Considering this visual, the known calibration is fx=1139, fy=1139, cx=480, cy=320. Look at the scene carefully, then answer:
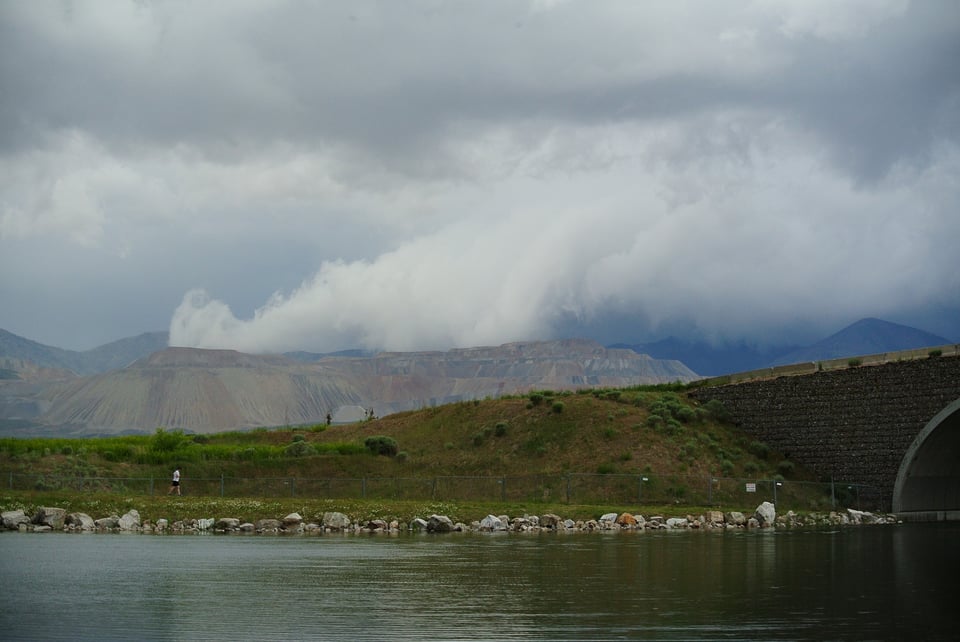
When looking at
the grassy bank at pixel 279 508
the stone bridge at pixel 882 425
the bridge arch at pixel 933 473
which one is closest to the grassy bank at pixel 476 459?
the grassy bank at pixel 279 508

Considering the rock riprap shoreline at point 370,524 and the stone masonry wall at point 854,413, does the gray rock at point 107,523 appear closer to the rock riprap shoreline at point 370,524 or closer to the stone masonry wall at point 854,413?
the rock riprap shoreline at point 370,524

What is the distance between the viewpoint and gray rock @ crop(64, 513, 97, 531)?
48.0 metres

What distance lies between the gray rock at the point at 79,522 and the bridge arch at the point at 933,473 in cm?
4061

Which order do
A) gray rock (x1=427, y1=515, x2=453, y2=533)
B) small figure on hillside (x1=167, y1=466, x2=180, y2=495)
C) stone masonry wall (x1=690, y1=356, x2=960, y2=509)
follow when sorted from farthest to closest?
stone masonry wall (x1=690, y1=356, x2=960, y2=509), small figure on hillside (x1=167, y1=466, x2=180, y2=495), gray rock (x1=427, y1=515, x2=453, y2=533)

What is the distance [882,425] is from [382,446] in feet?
99.2

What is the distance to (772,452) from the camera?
6781 centimetres

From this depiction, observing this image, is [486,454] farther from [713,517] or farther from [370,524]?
[370,524]

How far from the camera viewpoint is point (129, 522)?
4906cm

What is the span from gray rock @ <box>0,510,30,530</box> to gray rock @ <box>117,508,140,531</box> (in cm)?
394

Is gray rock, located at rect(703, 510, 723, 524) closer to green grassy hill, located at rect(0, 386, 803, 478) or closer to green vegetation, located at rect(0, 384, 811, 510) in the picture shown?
green vegetation, located at rect(0, 384, 811, 510)

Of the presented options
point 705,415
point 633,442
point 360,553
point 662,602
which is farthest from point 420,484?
point 662,602

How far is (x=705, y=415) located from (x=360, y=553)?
131 feet

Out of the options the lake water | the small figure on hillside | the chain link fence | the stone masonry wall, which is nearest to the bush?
the chain link fence

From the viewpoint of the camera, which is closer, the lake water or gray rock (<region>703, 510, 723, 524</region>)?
the lake water
